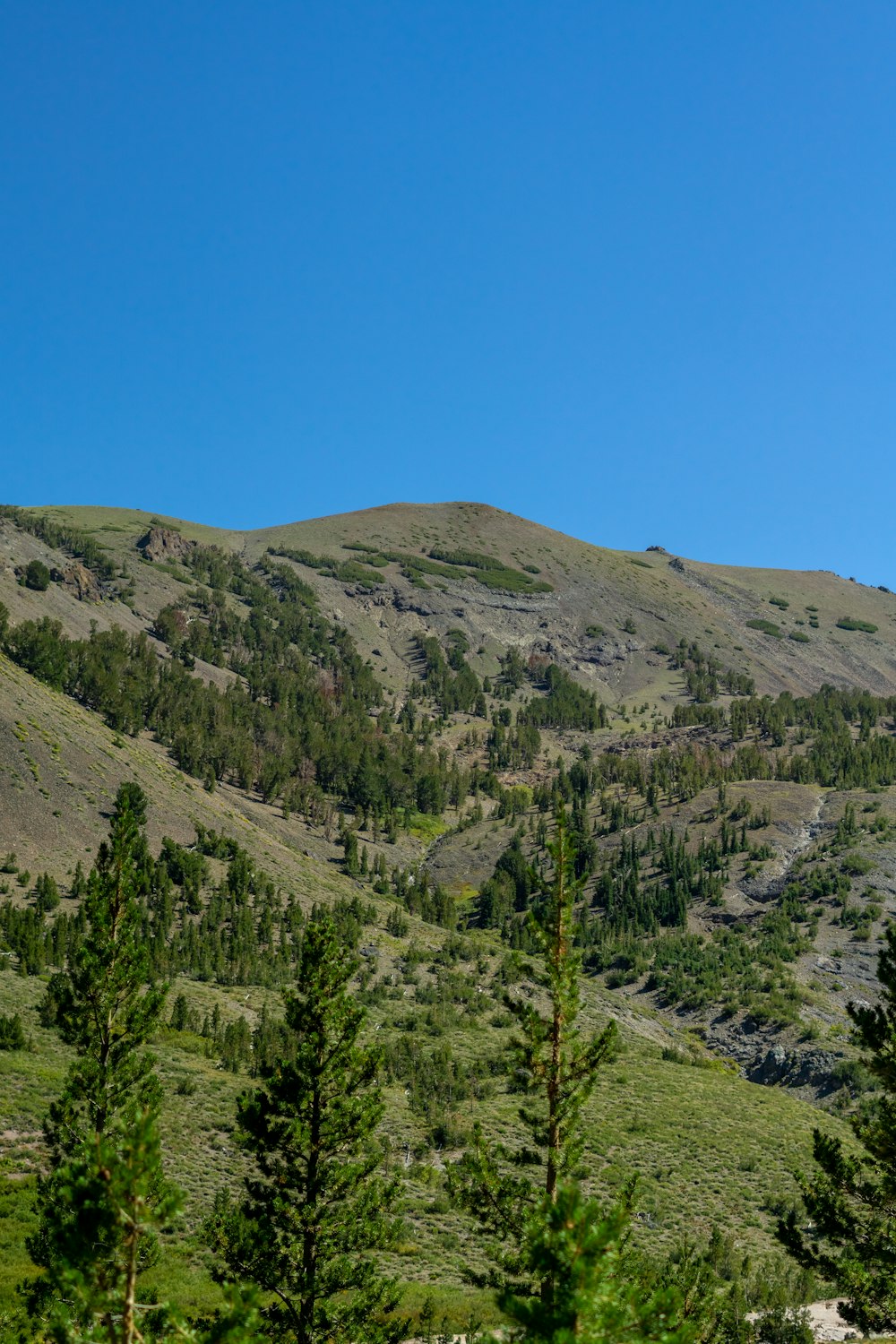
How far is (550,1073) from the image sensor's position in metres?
17.6

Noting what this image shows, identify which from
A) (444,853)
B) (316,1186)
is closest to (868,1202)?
(316,1186)

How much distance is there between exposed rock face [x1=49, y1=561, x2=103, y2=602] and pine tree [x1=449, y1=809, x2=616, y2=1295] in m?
150

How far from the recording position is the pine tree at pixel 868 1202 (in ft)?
73.4

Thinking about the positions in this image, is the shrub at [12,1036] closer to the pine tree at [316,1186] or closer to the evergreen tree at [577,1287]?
the pine tree at [316,1186]

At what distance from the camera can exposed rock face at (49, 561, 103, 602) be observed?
156750 mm

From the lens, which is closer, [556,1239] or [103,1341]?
[556,1239]

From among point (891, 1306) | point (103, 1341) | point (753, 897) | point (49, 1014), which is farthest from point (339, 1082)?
point (753, 897)

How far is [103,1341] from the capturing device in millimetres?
9508

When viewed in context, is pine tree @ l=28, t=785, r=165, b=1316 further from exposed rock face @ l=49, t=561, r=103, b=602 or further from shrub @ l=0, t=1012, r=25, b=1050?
exposed rock face @ l=49, t=561, r=103, b=602

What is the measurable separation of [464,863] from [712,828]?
32504 mm

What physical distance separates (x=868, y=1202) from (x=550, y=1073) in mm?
11573

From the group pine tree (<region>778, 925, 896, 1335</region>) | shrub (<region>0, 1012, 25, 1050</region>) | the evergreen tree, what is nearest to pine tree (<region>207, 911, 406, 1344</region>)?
pine tree (<region>778, 925, 896, 1335</region>)

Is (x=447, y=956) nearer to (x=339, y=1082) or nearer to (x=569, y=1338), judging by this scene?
(x=339, y=1082)

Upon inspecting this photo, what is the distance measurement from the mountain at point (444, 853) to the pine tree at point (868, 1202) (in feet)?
31.3
